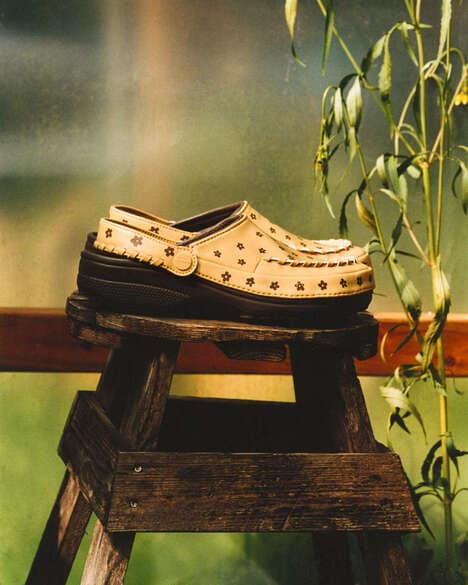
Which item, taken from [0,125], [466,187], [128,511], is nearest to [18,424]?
[0,125]

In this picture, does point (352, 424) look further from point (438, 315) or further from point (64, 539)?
point (64, 539)

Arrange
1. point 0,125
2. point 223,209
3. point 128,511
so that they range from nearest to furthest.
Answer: point 128,511 → point 223,209 → point 0,125

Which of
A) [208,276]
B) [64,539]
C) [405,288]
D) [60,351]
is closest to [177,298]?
[208,276]

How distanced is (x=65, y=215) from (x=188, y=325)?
745 mm

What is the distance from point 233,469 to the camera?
1.15m

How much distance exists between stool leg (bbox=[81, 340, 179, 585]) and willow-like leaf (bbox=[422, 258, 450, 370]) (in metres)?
0.44

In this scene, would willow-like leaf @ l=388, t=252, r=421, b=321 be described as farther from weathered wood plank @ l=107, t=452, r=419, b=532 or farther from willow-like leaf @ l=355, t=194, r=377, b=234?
weathered wood plank @ l=107, t=452, r=419, b=532

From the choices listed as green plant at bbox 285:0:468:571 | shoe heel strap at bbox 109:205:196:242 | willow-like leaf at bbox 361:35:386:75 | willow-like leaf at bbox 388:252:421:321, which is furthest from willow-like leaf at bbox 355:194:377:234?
shoe heel strap at bbox 109:205:196:242

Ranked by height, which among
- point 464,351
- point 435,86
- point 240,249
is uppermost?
point 435,86

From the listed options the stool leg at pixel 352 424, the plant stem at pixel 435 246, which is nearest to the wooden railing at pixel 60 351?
the plant stem at pixel 435 246

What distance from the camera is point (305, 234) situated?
6.06ft

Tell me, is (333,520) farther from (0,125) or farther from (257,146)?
(0,125)

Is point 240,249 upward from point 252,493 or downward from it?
upward

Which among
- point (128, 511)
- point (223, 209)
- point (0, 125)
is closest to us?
point (128, 511)
